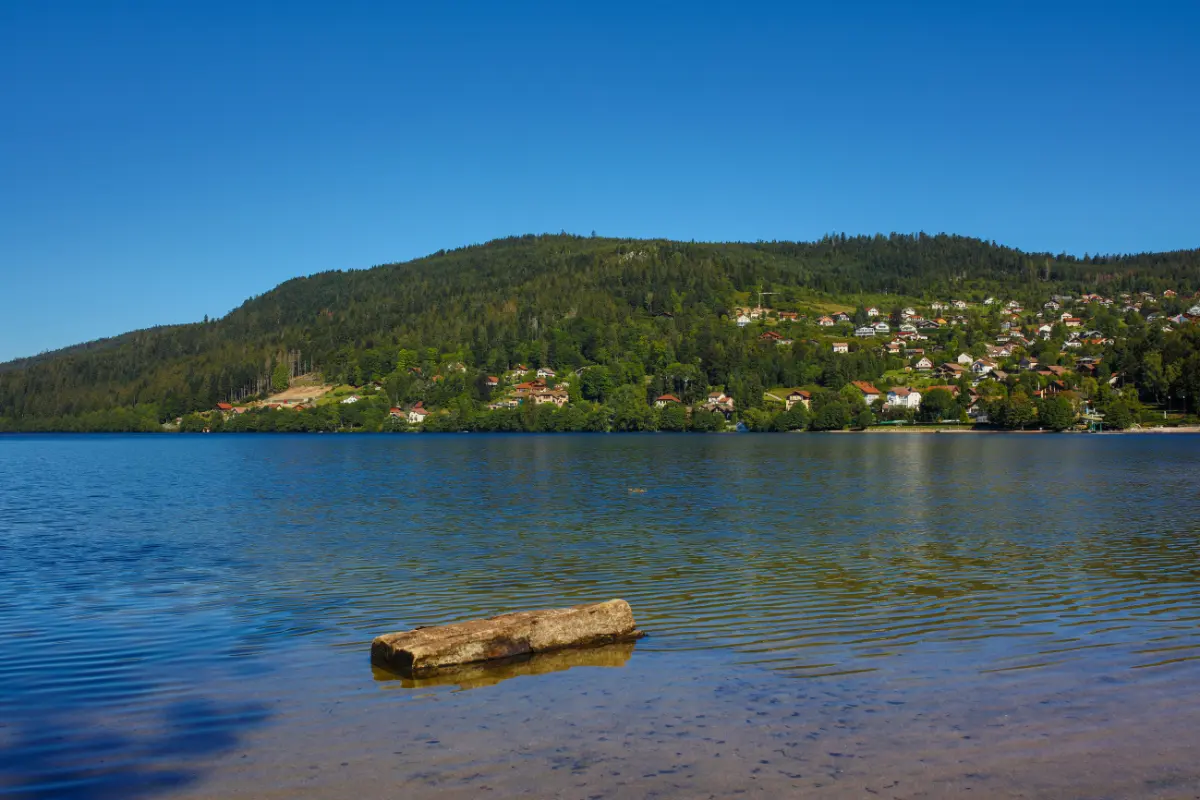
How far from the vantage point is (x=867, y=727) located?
10.6 m

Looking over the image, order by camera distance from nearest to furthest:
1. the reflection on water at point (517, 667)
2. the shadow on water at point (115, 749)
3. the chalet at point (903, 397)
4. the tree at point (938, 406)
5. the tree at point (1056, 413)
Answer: the shadow on water at point (115, 749) < the reflection on water at point (517, 667) < the tree at point (1056, 413) < the tree at point (938, 406) < the chalet at point (903, 397)

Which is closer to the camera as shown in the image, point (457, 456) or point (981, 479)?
point (981, 479)

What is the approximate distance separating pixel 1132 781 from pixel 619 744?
5.28m

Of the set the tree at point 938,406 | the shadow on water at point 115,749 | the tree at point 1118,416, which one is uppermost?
the tree at point 938,406

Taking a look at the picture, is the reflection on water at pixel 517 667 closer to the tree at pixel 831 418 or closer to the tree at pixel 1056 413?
the tree at pixel 1056 413

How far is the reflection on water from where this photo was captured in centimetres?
1295

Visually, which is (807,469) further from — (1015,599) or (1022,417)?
(1022,417)

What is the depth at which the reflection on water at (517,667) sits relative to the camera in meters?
13.0

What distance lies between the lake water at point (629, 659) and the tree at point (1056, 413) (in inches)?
5167

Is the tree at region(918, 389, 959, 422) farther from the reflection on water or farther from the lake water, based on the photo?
the reflection on water

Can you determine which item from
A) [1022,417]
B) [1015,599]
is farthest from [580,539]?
[1022,417]

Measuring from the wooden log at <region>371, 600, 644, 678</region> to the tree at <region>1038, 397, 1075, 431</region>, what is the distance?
159371mm

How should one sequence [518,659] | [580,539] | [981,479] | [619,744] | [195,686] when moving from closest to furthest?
[619,744] → [195,686] → [518,659] → [580,539] → [981,479]

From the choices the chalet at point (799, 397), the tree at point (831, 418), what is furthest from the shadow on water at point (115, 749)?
the chalet at point (799, 397)
